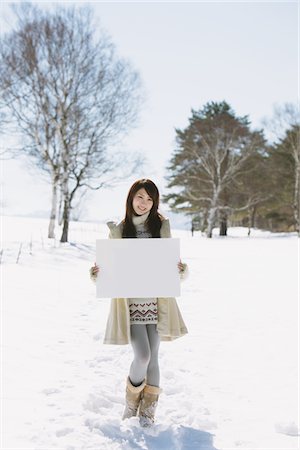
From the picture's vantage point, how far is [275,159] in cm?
2875

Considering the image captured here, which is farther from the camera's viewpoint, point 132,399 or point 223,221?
point 223,221

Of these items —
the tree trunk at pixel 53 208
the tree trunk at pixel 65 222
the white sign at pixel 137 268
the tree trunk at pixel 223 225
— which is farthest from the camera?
the tree trunk at pixel 223 225

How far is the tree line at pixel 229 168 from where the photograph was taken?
26.1m

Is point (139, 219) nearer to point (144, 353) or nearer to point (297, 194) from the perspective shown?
point (144, 353)

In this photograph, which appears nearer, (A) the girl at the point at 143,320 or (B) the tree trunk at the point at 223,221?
(A) the girl at the point at 143,320

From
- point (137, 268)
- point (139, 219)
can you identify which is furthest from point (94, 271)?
point (139, 219)

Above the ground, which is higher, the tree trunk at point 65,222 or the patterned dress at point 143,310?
the tree trunk at point 65,222

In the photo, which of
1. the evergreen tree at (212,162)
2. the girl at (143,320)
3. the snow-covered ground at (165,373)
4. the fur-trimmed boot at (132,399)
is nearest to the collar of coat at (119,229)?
the girl at (143,320)

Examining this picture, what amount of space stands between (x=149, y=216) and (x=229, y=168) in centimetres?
2345

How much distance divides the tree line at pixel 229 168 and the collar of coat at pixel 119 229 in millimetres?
22544

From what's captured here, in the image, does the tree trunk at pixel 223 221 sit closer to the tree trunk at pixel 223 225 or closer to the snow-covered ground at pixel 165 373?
the tree trunk at pixel 223 225

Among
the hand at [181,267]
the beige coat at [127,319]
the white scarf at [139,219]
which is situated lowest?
the beige coat at [127,319]

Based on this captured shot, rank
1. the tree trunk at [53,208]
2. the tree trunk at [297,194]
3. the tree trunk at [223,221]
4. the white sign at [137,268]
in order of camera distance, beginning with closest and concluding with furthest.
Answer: the white sign at [137,268], the tree trunk at [53,208], the tree trunk at [297,194], the tree trunk at [223,221]

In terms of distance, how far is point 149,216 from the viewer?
310 cm
